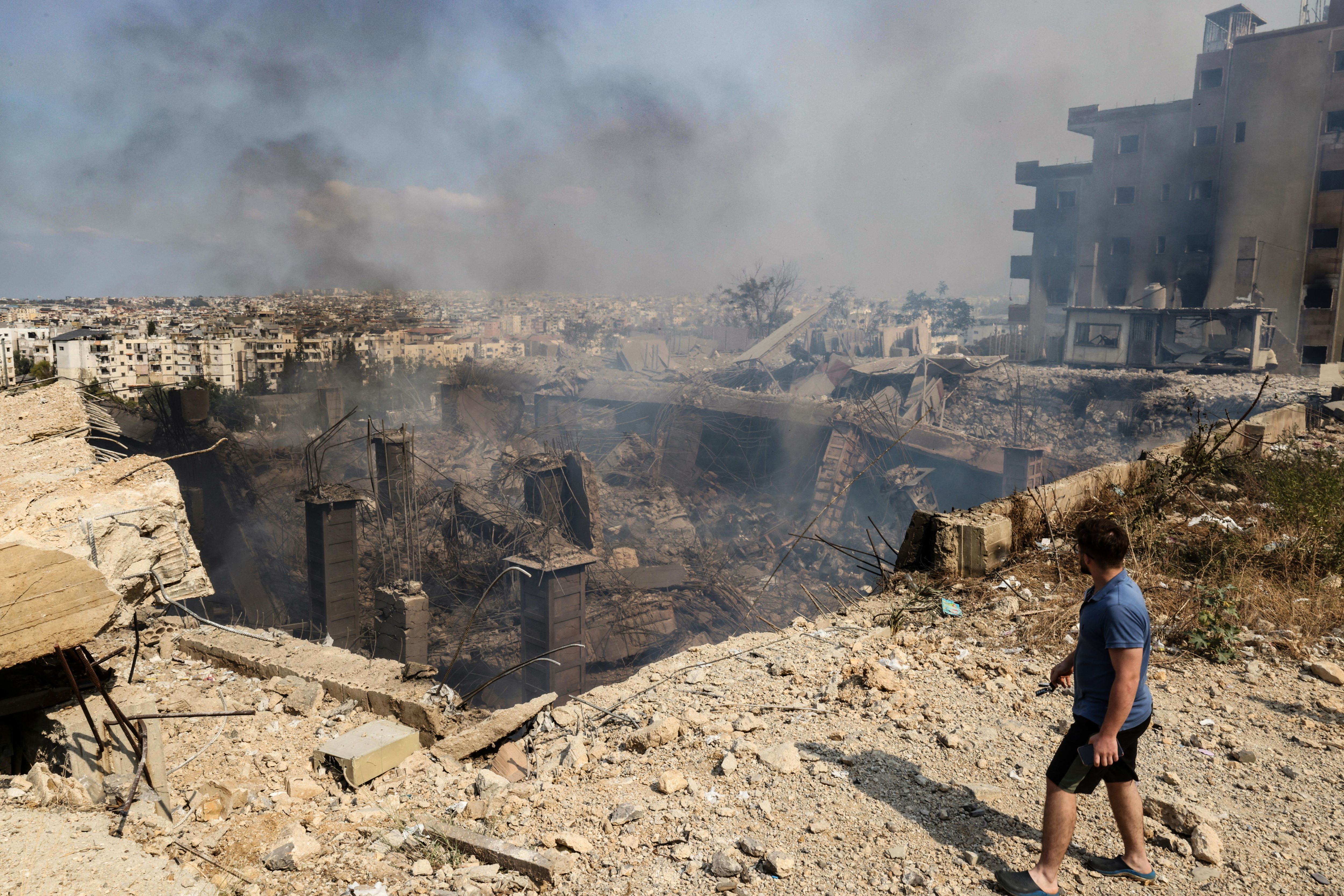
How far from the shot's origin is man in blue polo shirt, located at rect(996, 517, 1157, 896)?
208cm

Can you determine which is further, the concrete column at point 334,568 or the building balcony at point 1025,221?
the building balcony at point 1025,221

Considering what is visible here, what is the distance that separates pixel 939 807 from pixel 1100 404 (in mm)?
24219

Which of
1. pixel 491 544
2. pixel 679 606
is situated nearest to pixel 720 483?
pixel 679 606

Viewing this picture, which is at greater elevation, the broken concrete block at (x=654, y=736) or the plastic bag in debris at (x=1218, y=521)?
the plastic bag in debris at (x=1218, y=521)

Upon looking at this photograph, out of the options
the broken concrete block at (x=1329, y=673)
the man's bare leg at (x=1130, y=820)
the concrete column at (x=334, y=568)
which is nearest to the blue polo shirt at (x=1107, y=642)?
the man's bare leg at (x=1130, y=820)

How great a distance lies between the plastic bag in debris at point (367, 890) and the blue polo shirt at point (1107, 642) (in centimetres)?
220

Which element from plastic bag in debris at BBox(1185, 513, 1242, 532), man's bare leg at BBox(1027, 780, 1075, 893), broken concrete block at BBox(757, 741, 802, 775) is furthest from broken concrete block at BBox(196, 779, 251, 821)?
plastic bag in debris at BBox(1185, 513, 1242, 532)

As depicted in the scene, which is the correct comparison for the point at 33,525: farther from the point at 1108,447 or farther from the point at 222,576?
the point at 1108,447

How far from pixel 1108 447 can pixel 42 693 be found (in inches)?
939

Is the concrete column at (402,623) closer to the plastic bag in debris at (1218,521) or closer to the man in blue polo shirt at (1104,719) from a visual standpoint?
the plastic bag in debris at (1218,521)

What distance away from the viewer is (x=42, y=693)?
318 cm

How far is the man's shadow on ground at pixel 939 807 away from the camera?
7.72 feet

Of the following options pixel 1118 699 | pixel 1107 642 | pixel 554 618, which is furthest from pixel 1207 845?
pixel 554 618

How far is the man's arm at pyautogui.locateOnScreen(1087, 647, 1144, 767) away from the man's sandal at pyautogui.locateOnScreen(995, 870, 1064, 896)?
420 mm
